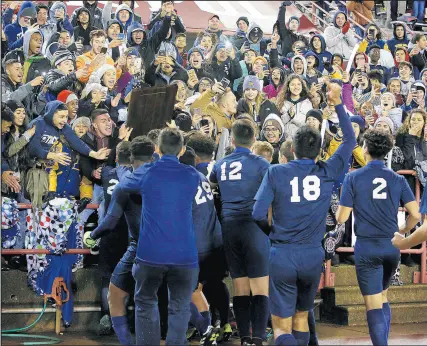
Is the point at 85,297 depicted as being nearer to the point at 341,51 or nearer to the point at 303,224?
the point at 303,224

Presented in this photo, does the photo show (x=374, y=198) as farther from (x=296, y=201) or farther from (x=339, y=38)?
(x=339, y=38)

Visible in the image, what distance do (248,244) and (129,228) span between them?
1.13 meters

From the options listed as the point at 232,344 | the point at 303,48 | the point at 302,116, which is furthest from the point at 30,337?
the point at 303,48

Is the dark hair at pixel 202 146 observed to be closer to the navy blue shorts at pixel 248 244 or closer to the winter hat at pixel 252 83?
the navy blue shorts at pixel 248 244

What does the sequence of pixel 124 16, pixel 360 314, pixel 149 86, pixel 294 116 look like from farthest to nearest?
pixel 124 16
pixel 149 86
pixel 294 116
pixel 360 314

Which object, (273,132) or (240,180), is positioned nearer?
(240,180)

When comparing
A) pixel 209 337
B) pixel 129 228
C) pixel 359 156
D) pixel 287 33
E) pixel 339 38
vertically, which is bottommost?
pixel 209 337

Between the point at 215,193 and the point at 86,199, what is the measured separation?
5.33ft

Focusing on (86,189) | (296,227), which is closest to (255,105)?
(86,189)

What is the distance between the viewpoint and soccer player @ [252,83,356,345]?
7.17m

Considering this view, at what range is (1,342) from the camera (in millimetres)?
8773

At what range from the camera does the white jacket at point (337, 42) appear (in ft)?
56.8

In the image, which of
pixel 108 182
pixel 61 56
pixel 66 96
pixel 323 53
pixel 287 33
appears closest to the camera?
pixel 108 182

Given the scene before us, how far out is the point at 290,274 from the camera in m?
7.12
